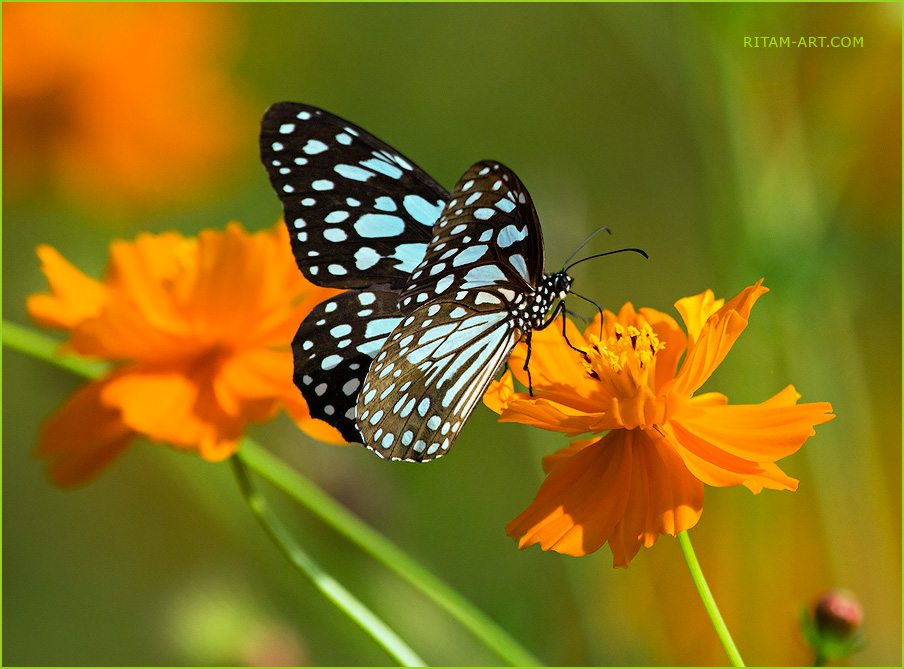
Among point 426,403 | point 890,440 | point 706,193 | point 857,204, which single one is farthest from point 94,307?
point 890,440

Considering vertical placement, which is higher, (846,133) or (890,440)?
(846,133)

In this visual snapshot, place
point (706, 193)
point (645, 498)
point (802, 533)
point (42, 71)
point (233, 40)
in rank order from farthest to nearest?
point (233, 40), point (42, 71), point (802, 533), point (706, 193), point (645, 498)

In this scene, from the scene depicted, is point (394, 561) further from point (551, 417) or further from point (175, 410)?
point (175, 410)

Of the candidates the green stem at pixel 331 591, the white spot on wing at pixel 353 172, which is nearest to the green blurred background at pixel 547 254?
the white spot on wing at pixel 353 172

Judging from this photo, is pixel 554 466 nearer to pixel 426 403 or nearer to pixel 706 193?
pixel 426 403

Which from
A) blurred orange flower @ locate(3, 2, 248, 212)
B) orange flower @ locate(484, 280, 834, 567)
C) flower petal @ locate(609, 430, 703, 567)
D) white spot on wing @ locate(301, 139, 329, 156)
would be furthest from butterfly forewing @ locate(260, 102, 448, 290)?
blurred orange flower @ locate(3, 2, 248, 212)

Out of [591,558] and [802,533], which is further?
[802,533]

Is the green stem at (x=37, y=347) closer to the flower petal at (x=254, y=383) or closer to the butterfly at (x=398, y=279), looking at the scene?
the flower petal at (x=254, y=383)
